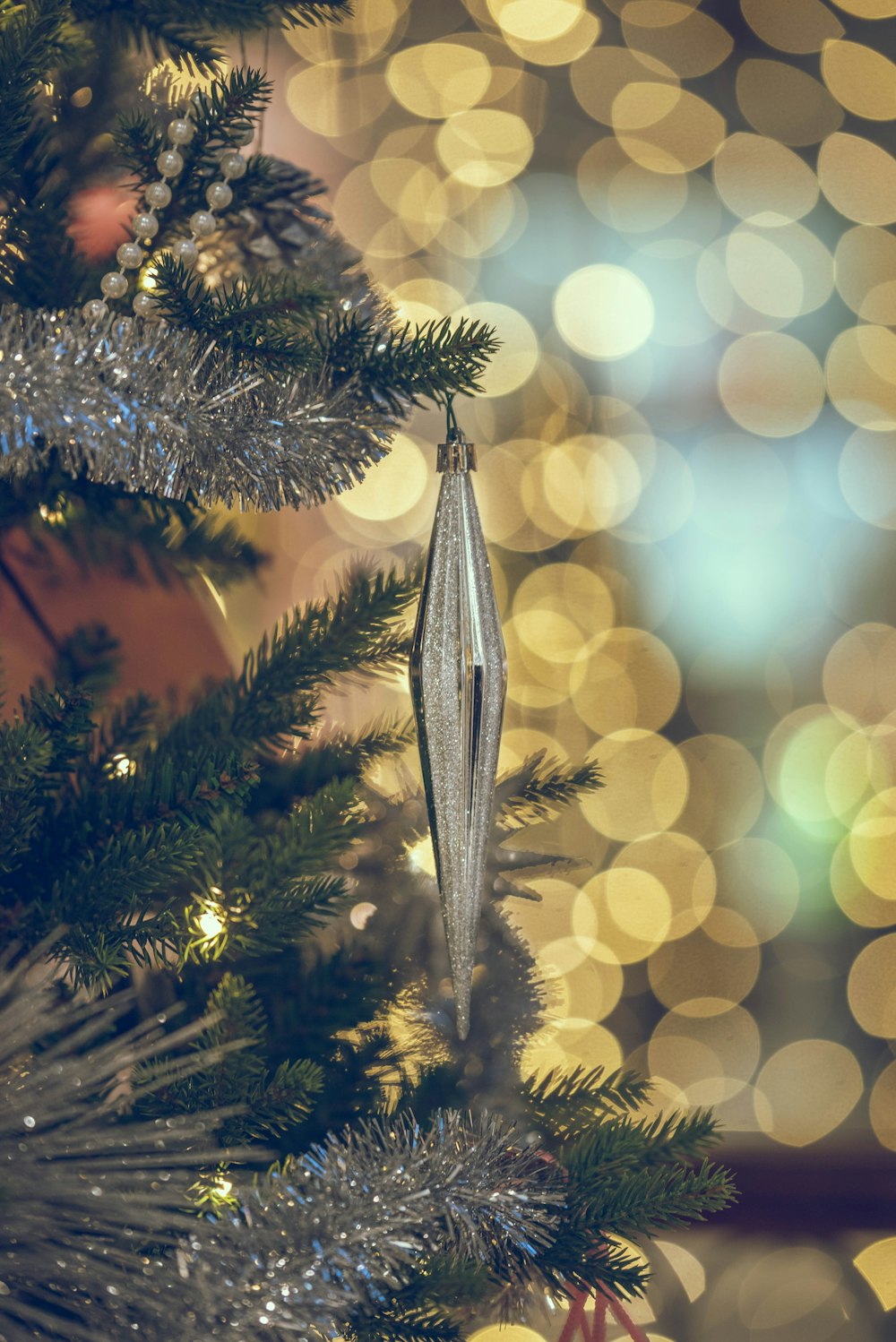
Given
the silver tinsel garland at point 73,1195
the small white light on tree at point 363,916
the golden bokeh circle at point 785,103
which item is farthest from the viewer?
the golden bokeh circle at point 785,103

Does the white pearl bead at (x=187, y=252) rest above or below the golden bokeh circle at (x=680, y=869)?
above

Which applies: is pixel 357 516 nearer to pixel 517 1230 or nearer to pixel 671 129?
pixel 671 129

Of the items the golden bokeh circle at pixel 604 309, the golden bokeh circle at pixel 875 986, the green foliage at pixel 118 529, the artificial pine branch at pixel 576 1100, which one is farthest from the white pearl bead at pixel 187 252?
the golden bokeh circle at pixel 875 986

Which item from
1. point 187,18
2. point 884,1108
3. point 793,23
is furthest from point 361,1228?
point 793,23

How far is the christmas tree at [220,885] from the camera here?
0.32m

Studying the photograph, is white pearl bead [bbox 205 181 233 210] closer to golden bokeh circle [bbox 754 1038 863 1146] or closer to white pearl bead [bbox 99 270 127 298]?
white pearl bead [bbox 99 270 127 298]

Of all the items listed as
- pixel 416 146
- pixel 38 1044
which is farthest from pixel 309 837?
pixel 416 146

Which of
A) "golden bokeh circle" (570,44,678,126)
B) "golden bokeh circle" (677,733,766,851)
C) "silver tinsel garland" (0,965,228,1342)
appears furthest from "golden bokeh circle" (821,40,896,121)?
"silver tinsel garland" (0,965,228,1342)

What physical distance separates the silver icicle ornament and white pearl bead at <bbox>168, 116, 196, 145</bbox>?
0.14m

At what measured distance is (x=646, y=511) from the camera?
873 millimetres

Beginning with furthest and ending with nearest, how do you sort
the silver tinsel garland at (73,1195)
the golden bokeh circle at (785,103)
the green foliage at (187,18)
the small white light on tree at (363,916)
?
the golden bokeh circle at (785,103) → the small white light on tree at (363,916) → the green foliage at (187,18) → the silver tinsel garland at (73,1195)

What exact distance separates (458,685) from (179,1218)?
0.20m

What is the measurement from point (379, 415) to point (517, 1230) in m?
0.29

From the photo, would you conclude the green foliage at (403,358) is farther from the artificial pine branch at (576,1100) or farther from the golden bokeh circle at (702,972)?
the golden bokeh circle at (702,972)
